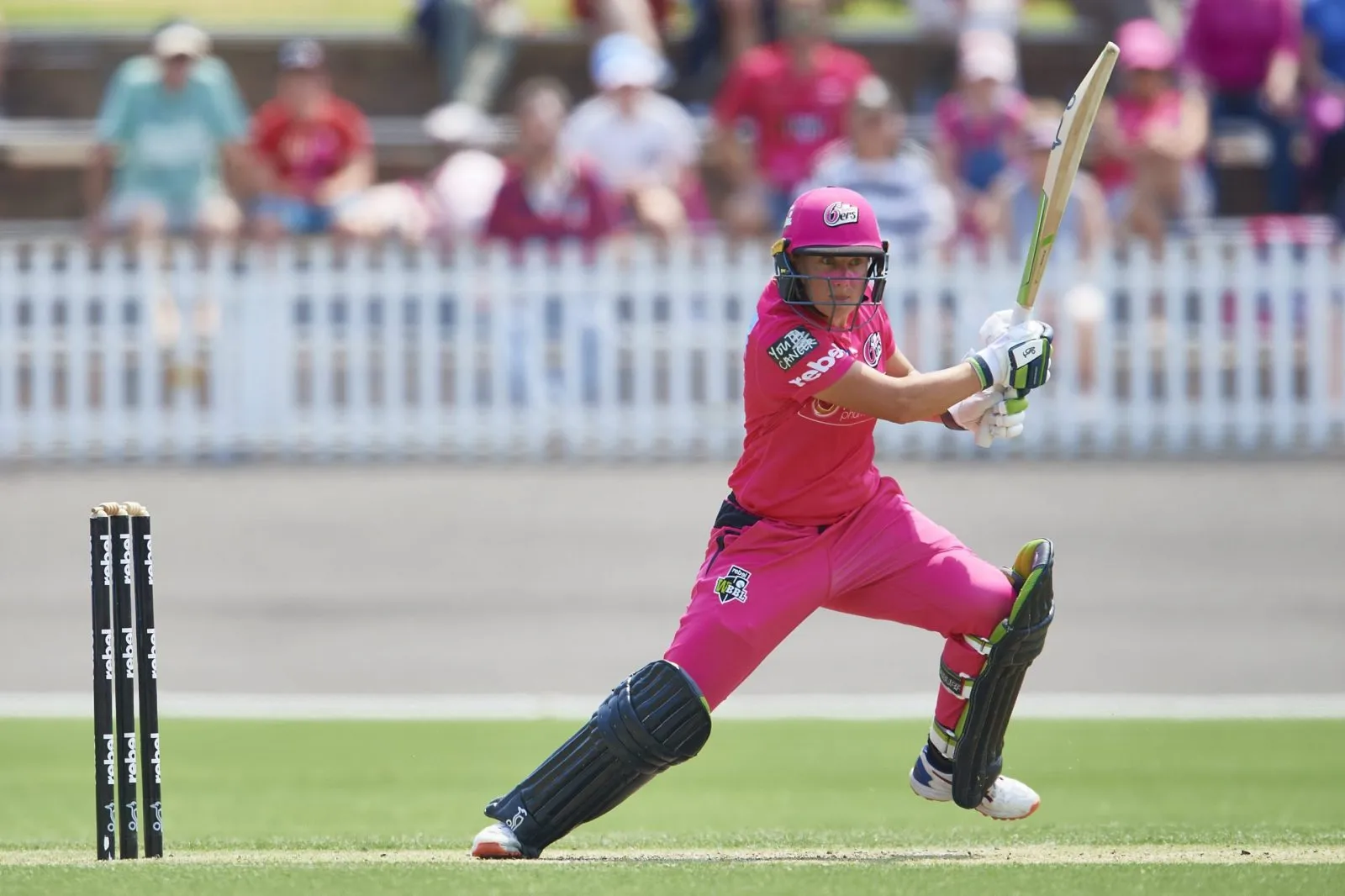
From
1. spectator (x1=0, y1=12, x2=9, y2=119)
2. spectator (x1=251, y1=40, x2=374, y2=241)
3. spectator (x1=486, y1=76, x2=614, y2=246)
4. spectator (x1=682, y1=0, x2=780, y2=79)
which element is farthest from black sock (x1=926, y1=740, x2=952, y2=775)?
spectator (x1=0, y1=12, x2=9, y2=119)

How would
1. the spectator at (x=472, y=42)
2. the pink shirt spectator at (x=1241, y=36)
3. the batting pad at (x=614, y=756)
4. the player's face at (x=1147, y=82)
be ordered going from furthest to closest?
1. the spectator at (x=472, y=42)
2. the pink shirt spectator at (x=1241, y=36)
3. the player's face at (x=1147, y=82)
4. the batting pad at (x=614, y=756)

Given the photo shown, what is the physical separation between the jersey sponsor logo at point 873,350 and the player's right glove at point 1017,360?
0.96 ft

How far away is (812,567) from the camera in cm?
671

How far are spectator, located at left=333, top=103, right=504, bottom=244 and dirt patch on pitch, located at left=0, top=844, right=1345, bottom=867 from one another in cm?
884

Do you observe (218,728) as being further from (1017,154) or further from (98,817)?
(1017,154)

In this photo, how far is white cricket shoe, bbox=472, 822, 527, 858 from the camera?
666cm

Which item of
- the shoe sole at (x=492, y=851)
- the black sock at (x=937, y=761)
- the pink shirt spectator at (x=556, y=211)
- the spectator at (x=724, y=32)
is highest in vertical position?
the spectator at (x=724, y=32)

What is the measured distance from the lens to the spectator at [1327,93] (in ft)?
54.2

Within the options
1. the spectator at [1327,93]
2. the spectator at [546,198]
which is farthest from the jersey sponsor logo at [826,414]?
the spectator at [1327,93]

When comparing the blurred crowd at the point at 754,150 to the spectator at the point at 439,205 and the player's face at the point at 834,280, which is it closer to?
the spectator at the point at 439,205

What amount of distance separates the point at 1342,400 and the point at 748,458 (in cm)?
911

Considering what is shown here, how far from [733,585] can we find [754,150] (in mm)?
9836

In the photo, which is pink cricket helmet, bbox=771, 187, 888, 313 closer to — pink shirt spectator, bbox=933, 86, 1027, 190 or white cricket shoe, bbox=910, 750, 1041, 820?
white cricket shoe, bbox=910, 750, 1041, 820

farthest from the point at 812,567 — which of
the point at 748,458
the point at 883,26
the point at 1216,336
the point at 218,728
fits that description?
the point at 883,26
